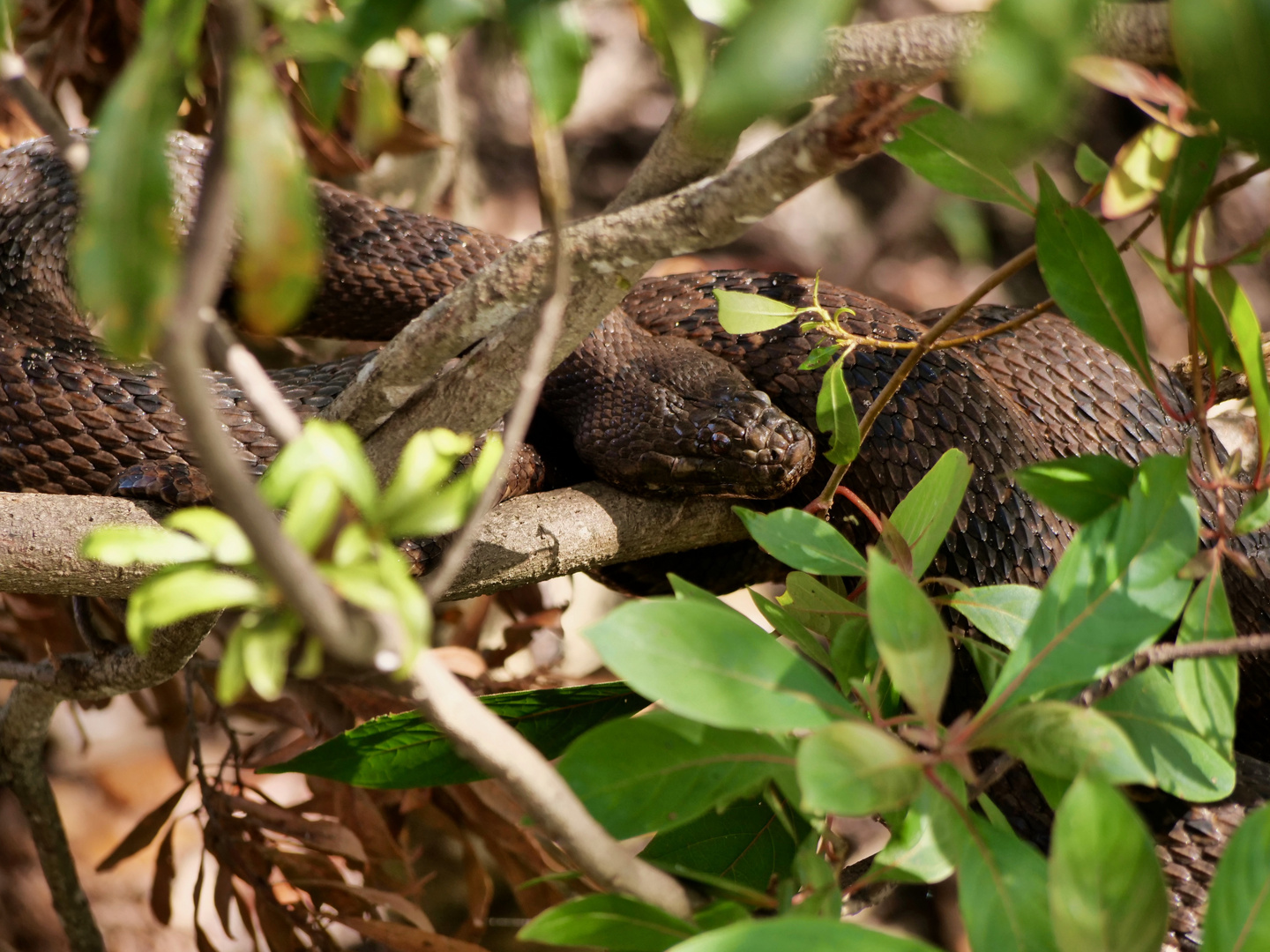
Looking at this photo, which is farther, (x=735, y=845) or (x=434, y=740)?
(x=434, y=740)

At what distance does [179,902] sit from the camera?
336cm

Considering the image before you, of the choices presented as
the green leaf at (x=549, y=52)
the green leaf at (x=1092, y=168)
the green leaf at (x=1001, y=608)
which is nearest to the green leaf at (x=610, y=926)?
the green leaf at (x=1001, y=608)

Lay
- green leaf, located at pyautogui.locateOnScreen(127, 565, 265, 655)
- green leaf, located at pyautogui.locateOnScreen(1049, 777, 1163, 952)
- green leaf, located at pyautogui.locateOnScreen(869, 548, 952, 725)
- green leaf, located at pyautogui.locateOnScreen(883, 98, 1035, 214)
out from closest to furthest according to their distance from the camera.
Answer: green leaf, located at pyautogui.locateOnScreen(127, 565, 265, 655), green leaf, located at pyautogui.locateOnScreen(1049, 777, 1163, 952), green leaf, located at pyautogui.locateOnScreen(869, 548, 952, 725), green leaf, located at pyautogui.locateOnScreen(883, 98, 1035, 214)

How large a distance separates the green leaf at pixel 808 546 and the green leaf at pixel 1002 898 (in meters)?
0.36

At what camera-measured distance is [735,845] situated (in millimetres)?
1224

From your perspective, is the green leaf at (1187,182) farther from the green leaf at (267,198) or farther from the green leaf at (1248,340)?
the green leaf at (267,198)

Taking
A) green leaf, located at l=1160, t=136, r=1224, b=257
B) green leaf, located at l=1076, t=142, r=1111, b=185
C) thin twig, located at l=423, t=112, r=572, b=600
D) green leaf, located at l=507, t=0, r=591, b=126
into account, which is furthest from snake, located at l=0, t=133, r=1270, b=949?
green leaf, located at l=507, t=0, r=591, b=126

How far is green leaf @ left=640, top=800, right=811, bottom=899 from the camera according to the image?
121 centimetres

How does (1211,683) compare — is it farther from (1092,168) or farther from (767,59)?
(767,59)

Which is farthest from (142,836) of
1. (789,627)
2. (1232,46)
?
(1232,46)

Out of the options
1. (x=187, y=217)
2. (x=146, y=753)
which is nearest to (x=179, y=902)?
(x=146, y=753)

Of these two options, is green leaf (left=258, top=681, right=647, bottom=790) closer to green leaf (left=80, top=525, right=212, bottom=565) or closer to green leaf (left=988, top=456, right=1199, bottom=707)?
green leaf (left=988, top=456, right=1199, bottom=707)

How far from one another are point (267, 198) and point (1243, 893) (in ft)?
2.64

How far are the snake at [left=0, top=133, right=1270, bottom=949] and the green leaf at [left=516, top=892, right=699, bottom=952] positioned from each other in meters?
0.94
